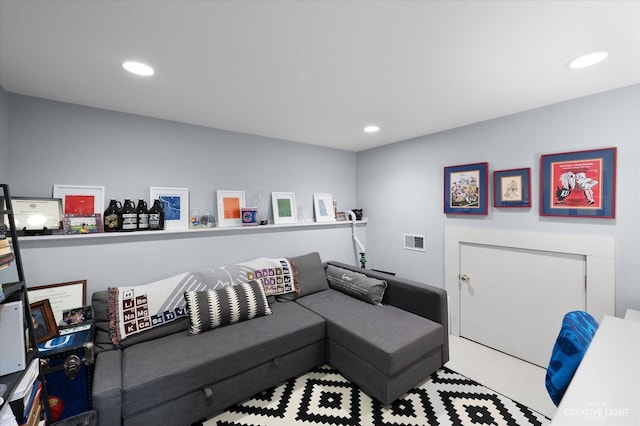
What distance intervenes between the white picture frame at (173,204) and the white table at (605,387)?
2.78 metres

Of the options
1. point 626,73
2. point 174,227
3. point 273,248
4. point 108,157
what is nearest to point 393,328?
point 273,248

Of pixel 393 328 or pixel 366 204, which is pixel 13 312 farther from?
pixel 366 204

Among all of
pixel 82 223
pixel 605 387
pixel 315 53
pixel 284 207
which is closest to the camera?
pixel 605 387

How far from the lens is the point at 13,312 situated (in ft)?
4.13

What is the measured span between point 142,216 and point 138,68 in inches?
49.4

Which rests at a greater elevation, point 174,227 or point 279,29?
point 279,29

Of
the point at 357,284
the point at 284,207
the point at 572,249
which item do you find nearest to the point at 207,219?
the point at 284,207

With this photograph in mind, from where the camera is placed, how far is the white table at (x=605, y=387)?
793mm

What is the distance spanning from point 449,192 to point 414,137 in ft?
2.73

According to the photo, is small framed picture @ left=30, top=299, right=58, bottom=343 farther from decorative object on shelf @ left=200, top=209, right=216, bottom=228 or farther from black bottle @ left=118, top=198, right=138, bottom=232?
decorative object on shelf @ left=200, top=209, right=216, bottom=228

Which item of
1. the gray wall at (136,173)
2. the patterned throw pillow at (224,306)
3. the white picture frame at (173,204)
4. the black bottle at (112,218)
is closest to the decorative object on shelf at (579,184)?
the gray wall at (136,173)

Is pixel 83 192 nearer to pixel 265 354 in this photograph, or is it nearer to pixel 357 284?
pixel 265 354

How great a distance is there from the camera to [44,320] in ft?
5.77

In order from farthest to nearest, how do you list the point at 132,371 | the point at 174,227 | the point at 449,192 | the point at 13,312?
the point at 449,192 → the point at 174,227 → the point at 132,371 → the point at 13,312
